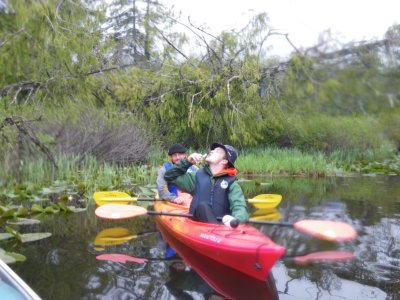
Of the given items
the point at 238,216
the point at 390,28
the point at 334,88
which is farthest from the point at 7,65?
the point at 390,28

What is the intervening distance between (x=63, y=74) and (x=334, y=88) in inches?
177

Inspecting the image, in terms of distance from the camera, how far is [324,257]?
4375 millimetres

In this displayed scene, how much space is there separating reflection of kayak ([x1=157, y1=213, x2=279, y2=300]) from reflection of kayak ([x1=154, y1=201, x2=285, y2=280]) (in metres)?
0.05

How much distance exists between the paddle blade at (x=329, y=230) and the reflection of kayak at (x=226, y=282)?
52 cm

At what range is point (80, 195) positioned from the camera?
299 inches

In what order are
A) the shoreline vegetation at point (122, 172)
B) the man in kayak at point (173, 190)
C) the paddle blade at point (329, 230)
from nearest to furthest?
1. the paddle blade at point (329, 230)
2. the man in kayak at point (173, 190)
3. the shoreline vegetation at point (122, 172)

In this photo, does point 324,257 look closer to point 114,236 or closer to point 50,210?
point 114,236

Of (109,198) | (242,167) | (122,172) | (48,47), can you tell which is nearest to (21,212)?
(109,198)

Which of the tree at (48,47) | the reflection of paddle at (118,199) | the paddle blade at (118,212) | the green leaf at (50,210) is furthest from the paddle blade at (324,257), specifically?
the tree at (48,47)

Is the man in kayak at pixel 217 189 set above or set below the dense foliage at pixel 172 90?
below

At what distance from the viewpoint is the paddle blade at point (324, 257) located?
427cm

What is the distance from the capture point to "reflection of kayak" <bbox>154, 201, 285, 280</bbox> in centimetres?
341

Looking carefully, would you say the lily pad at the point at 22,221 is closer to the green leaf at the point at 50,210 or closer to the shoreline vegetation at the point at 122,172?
the shoreline vegetation at the point at 122,172

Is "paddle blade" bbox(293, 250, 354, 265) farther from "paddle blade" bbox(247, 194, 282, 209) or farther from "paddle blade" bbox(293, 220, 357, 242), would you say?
"paddle blade" bbox(247, 194, 282, 209)
